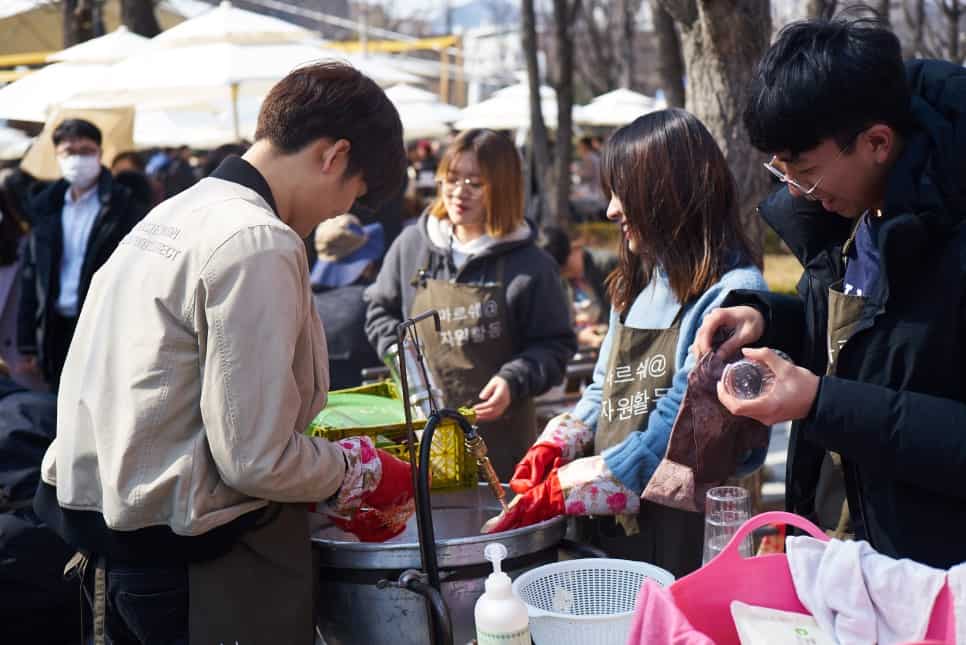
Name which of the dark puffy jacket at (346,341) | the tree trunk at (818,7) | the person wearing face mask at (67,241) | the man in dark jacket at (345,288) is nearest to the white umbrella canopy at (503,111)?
the tree trunk at (818,7)

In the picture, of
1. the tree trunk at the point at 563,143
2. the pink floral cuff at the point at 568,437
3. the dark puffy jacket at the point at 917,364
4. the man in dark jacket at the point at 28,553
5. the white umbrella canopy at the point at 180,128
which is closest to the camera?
the dark puffy jacket at the point at 917,364

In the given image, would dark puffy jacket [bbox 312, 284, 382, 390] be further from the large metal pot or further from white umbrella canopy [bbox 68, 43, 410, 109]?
Result: the large metal pot

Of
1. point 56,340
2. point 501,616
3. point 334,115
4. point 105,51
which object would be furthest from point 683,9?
point 105,51

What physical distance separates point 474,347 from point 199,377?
2.16 m

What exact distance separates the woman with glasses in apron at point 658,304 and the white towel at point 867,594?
35.9 inches

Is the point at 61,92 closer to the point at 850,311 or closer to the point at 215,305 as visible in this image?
the point at 215,305

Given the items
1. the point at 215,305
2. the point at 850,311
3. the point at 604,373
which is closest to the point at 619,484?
the point at 604,373

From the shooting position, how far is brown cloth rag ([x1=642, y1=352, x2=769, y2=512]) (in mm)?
2592

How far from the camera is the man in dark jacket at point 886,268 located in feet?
6.28

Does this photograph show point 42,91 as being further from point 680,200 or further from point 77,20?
point 680,200

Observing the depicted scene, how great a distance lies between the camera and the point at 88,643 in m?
2.77

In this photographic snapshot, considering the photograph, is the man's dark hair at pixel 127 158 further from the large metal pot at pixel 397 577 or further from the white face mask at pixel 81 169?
the large metal pot at pixel 397 577

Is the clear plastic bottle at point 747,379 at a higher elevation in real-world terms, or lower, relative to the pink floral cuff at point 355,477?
higher

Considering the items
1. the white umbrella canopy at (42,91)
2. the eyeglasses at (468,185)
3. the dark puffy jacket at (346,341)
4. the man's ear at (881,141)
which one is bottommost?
the dark puffy jacket at (346,341)
